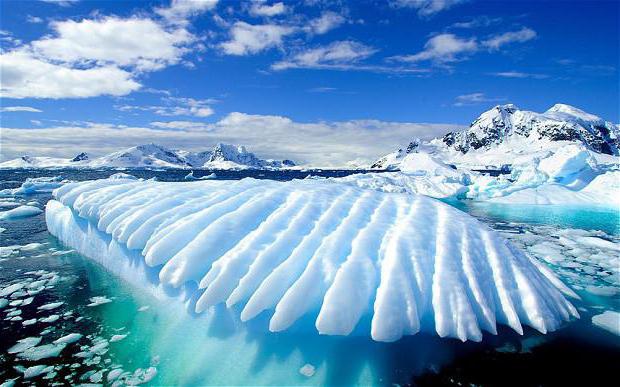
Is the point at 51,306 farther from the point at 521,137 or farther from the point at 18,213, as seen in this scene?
the point at 521,137

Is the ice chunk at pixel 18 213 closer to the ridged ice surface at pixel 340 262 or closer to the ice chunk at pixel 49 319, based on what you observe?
the ridged ice surface at pixel 340 262

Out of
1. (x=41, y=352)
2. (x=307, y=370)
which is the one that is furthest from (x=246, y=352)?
(x=41, y=352)

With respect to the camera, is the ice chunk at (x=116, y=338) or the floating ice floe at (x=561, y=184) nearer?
the ice chunk at (x=116, y=338)

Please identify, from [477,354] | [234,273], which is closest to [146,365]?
[234,273]

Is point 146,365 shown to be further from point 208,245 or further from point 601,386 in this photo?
point 601,386

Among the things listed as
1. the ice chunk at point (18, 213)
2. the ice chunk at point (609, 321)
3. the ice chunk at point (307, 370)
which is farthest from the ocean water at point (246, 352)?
the ice chunk at point (18, 213)
